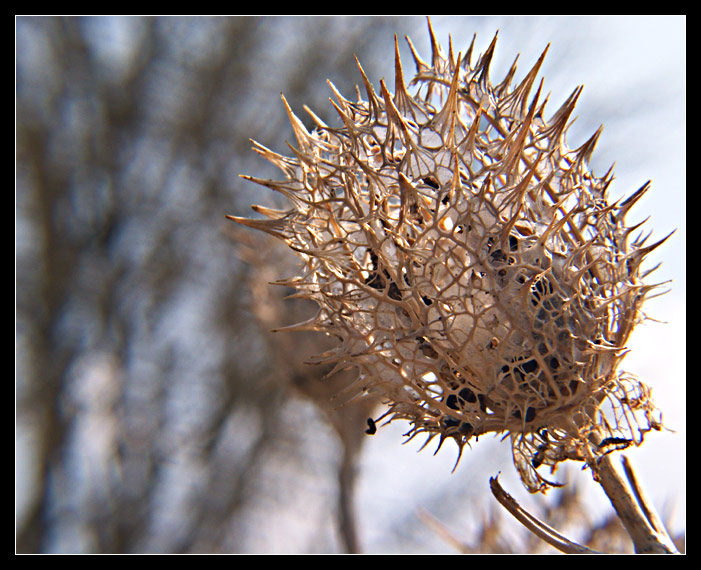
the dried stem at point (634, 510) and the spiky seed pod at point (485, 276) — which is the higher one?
the spiky seed pod at point (485, 276)

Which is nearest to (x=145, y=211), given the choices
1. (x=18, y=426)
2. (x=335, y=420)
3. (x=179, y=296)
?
(x=179, y=296)

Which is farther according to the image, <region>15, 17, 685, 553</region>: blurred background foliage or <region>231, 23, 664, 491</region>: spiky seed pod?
<region>15, 17, 685, 553</region>: blurred background foliage

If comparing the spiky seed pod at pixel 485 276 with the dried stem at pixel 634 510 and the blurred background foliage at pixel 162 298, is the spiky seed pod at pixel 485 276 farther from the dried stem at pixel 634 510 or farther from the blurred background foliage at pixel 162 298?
the blurred background foliage at pixel 162 298

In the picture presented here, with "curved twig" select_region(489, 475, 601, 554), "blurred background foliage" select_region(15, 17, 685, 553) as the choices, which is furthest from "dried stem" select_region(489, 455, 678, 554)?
"blurred background foliage" select_region(15, 17, 685, 553)

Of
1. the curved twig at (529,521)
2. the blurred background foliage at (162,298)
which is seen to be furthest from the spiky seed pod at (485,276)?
the blurred background foliage at (162,298)

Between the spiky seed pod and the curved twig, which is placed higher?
the spiky seed pod

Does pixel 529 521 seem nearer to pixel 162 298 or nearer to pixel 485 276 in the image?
pixel 485 276

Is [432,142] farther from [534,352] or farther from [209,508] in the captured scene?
[209,508]

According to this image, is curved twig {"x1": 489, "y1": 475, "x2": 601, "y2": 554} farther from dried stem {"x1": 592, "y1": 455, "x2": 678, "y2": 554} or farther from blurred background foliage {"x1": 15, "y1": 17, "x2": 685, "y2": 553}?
blurred background foliage {"x1": 15, "y1": 17, "x2": 685, "y2": 553}
